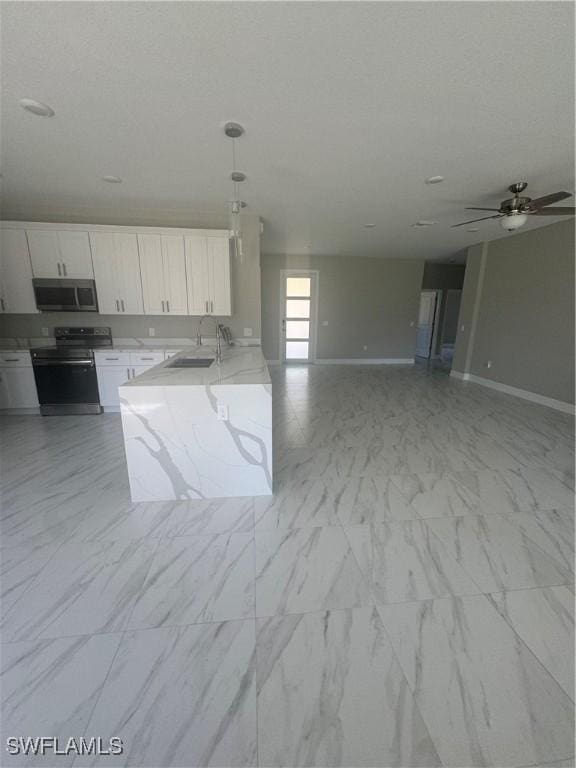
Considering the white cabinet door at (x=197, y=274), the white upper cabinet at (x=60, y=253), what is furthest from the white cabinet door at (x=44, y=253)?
the white cabinet door at (x=197, y=274)

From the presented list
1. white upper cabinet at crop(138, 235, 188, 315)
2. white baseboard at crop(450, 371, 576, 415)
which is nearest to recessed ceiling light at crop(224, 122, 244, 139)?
white upper cabinet at crop(138, 235, 188, 315)

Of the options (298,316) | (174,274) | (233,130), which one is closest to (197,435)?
(233,130)

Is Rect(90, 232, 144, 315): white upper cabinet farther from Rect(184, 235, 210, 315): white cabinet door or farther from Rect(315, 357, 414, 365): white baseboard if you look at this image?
Rect(315, 357, 414, 365): white baseboard

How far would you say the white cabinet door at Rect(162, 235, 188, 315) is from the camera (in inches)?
159

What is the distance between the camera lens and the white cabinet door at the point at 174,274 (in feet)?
13.2

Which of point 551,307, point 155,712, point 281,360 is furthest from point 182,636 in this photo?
point 281,360

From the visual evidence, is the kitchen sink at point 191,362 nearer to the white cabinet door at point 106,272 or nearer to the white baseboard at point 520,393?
the white cabinet door at point 106,272

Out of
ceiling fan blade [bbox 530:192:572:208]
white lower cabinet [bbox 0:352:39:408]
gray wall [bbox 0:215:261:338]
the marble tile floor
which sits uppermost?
ceiling fan blade [bbox 530:192:572:208]

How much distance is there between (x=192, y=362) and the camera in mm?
2963

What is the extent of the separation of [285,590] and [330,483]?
3.55 ft

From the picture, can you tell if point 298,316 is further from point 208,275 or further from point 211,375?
point 211,375

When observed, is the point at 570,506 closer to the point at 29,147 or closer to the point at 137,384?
the point at 137,384

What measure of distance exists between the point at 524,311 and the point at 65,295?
714 centimetres

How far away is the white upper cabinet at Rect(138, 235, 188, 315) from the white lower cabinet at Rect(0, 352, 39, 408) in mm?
1710
